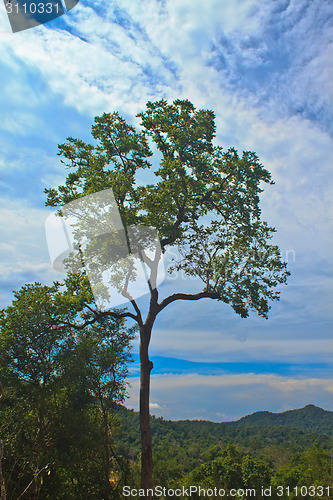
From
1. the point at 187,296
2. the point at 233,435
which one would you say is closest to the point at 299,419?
the point at 233,435

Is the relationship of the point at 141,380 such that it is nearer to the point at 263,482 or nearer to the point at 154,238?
the point at 154,238

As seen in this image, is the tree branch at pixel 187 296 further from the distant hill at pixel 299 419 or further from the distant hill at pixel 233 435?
the distant hill at pixel 299 419

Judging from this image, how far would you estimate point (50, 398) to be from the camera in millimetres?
15664

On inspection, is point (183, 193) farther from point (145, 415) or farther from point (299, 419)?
point (299, 419)

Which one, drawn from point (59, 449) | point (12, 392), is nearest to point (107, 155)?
point (12, 392)

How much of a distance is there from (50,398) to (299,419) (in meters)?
209

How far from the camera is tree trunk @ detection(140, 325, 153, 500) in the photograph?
1235 cm

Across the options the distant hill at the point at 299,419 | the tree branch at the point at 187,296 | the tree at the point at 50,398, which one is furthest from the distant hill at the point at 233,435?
the tree branch at the point at 187,296

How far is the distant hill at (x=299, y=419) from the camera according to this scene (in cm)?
17188

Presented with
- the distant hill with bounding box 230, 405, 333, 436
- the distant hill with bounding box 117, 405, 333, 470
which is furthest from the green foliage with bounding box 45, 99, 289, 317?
the distant hill with bounding box 230, 405, 333, 436

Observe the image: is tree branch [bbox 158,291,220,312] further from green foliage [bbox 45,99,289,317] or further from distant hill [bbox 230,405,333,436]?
distant hill [bbox 230,405,333,436]

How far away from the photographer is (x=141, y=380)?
1412cm

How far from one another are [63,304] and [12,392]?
18.3ft

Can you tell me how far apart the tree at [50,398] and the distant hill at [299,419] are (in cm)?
17665
